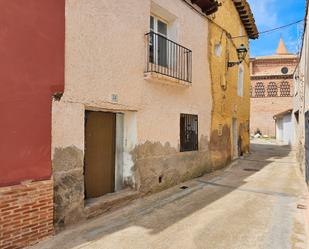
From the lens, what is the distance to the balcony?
7211 millimetres

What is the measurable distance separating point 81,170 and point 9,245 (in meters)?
1.67

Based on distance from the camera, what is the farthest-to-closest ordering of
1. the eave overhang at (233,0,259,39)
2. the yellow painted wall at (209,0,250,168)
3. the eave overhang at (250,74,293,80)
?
the eave overhang at (250,74,293,80) < the eave overhang at (233,0,259,39) < the yellow painted wall at (209,0,250,168)

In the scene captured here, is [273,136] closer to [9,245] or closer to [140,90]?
[140,90]

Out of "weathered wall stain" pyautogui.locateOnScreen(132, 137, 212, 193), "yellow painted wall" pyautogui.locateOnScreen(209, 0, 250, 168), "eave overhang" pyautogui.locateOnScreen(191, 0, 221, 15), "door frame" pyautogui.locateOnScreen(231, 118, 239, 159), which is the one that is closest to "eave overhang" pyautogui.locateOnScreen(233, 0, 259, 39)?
"yellow painted wall" pyautogui.locateOnScreen(209, 0, 250, 168)

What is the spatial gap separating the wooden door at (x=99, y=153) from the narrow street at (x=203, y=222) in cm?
74

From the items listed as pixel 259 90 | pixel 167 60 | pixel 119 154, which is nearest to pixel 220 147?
pixel 167 60

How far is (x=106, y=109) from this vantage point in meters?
6.09

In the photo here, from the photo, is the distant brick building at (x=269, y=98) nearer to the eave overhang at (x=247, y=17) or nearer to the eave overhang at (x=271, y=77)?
the eave overhang at (x=271, y=77)

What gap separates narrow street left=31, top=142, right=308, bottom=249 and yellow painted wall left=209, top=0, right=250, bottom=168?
123 inches

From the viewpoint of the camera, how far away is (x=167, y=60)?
8164 millimetres

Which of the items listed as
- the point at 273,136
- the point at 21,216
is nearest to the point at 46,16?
the point at 21,216

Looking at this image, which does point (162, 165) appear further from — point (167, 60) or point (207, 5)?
point (207, 5)

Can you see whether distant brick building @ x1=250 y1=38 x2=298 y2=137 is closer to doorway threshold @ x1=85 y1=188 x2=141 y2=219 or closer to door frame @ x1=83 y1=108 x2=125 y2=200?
door frame @ x1=83 y1=108 x2=125 y2=200

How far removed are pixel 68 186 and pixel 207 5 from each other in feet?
25.2
